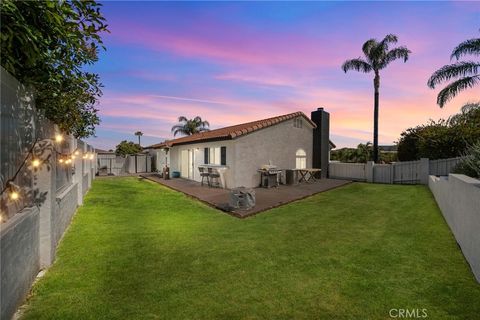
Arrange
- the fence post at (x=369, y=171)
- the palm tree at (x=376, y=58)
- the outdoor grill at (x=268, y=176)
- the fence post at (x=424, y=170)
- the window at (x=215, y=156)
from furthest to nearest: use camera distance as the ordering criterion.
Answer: the palm tree at (x=376, y=58)
the fence post at (x=369, y=171)
the fence post at (x=424, y=170)
the window at (x=215, y=156)
the outdoor grill at (x=268, y=176)

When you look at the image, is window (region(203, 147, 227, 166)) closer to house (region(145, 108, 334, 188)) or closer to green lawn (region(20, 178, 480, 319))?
house (region(145, 108, 334, 188))

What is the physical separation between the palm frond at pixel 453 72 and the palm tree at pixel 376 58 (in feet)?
21.3

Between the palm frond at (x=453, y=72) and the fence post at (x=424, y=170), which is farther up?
the palm frond at (x=453, y=72)

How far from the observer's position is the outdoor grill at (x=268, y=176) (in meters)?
13.8

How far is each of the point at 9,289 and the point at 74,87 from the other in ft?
12.5

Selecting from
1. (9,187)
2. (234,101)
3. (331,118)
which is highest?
(234,101)

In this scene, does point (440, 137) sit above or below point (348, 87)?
below

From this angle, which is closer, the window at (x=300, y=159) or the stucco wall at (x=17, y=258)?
the stucco wall at (x=17, y=258)

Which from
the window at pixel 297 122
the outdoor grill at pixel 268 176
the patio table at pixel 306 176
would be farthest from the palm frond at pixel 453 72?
the outdoor grill at pixel 268 176

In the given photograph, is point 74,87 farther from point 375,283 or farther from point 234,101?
point 234,101

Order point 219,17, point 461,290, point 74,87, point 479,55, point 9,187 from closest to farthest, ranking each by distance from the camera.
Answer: point 9,187
point 461,290
point 74,87
point 219,17
point 479,55

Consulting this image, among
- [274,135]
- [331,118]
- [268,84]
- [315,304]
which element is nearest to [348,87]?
[331,118]

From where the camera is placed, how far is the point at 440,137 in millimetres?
15648

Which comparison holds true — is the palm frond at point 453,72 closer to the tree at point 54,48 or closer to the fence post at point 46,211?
the tree at point 54,48
